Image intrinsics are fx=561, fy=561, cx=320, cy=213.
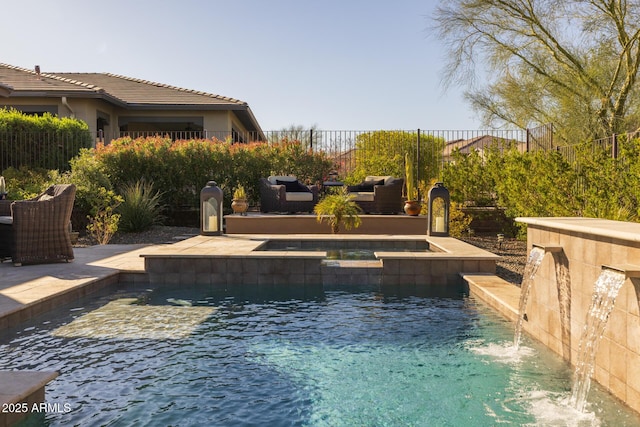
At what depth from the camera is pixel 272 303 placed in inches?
223

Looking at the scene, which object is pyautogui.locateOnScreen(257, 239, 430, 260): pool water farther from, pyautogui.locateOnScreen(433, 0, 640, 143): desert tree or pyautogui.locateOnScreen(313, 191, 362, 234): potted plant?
pyautogui.locateOnScreen(433, 0, 640, 143): desert tree

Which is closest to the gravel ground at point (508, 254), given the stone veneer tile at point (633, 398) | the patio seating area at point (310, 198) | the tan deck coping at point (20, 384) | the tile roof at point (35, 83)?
the patio seating area at point (310, 198)

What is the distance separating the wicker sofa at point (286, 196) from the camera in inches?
458

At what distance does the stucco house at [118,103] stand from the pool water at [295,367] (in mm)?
Answer: 11817

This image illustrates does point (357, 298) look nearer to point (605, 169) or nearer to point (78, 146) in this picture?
point (605, 169)

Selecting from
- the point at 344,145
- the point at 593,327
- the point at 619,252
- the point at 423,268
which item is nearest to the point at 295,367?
the point at 593,327

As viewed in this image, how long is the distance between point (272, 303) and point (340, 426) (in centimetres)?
288

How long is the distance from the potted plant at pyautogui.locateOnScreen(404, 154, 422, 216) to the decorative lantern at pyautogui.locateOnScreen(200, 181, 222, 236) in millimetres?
3865

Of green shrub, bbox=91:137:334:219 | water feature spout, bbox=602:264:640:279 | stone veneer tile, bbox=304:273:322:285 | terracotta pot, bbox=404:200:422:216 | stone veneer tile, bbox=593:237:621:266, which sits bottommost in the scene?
stone veneer tile, bbox=304:273:322:285

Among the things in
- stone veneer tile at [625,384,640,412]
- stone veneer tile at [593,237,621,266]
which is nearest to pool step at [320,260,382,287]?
stone veneer tile at [593,237,621,266]

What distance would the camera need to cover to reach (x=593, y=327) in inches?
125

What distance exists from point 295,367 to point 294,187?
844cm

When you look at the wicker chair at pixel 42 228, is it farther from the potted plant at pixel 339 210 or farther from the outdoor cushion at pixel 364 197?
the outdoor cushion at pixel 364 197

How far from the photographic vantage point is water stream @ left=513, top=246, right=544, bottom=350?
4.00 metres
